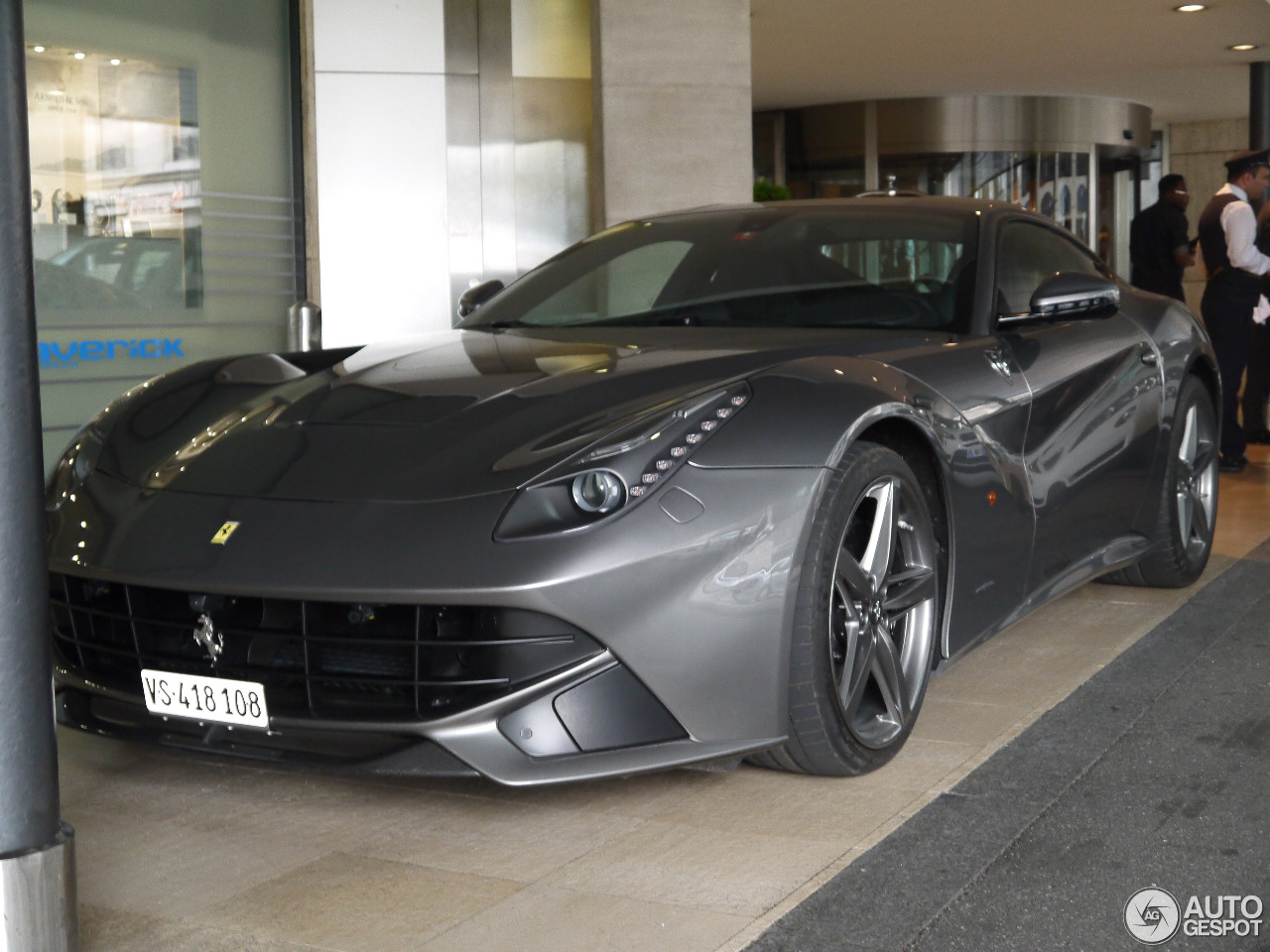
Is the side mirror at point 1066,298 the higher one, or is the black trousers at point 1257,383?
the side mirror at point 1066,298

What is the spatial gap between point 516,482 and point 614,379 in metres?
0.44

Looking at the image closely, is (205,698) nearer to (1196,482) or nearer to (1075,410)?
(1075,410)

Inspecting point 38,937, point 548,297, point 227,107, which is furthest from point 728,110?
point 38,937

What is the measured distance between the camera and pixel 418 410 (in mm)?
2805

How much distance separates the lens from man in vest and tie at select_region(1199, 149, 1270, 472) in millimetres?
7871

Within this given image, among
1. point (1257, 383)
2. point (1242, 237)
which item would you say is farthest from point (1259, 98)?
point (1242, 237)

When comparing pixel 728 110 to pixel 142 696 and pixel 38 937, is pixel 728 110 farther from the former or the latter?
pixel 38 937

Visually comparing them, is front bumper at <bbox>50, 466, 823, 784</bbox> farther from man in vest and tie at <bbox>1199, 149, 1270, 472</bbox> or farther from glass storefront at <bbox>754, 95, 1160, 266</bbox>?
glass storefront at <bbox>754, 95, 1160, 266</bbox>

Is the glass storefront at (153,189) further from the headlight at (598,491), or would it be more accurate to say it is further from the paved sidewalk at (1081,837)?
the paved sidewalk at (1081,837)

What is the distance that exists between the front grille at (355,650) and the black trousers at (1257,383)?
24.6 feet

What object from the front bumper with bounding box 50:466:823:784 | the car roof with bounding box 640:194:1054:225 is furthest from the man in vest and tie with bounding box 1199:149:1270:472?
the front bumper with bounding box 50:466:823:784

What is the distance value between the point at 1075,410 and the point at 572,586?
1848mm

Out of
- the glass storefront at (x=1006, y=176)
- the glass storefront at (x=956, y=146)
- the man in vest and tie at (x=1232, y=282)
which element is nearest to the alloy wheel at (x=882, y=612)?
the man in vest and tie at (x=1232, y=282)

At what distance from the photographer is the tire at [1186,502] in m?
4.44
